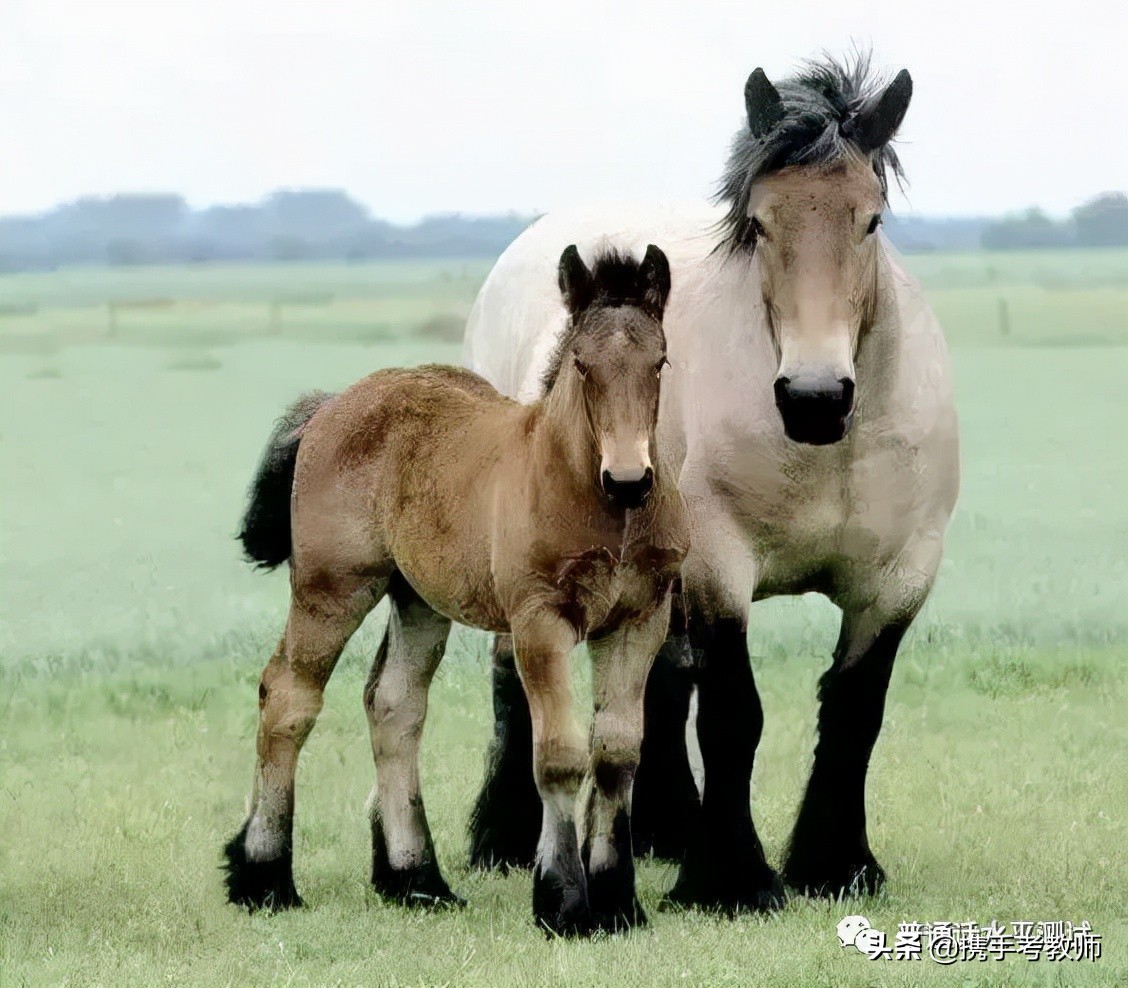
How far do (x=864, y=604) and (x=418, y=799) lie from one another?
181 cm

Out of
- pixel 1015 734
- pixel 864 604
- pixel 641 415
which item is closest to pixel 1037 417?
pixel 1015 734

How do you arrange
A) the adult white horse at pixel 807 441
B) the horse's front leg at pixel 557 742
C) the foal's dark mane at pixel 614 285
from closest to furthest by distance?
1. the foal's dark mane at pixel 614 285
2. the horse's front leg at pixel 557 742
3. the adult white horse at pixel 807 441

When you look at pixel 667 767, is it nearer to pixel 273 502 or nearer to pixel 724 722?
pixel 724 722

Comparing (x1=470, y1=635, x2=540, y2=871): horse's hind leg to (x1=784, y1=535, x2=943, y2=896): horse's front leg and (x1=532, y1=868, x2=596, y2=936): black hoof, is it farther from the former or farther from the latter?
(x1=532, y1=868, x2=596, y2=936): black hoof

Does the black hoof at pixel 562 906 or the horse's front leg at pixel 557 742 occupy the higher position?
the horse's front leg at pixel 557 742

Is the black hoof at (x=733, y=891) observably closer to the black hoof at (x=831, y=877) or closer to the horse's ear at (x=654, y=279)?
the black hoof at (x=831, y=877)

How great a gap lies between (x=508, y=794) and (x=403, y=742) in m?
0.98

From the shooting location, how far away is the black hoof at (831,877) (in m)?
7.14

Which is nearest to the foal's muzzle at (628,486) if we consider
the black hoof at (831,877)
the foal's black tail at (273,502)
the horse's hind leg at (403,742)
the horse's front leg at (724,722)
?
the horse's front leg at (724,722)

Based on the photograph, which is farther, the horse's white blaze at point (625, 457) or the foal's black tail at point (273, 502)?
the foal's black tail at point (273, 502)

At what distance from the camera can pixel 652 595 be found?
20.1 feet

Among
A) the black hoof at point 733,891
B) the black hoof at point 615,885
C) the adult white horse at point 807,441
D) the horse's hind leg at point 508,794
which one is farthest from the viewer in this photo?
the horse's hind leg at point 508,794

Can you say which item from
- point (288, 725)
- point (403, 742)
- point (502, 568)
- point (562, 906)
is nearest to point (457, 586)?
point (502, 568)

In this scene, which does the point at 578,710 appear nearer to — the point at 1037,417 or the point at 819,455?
the point at 819,455
